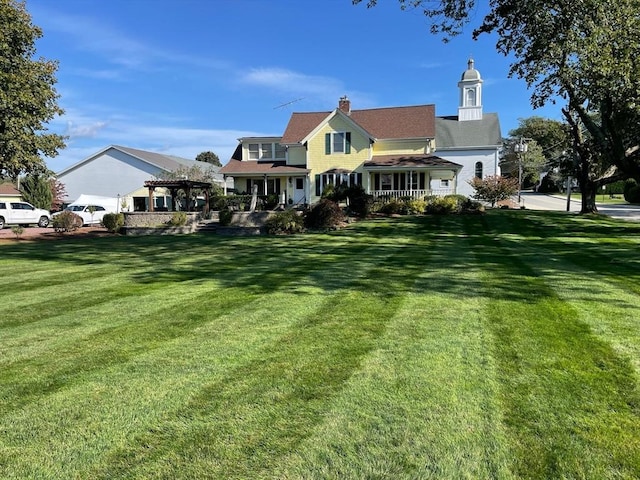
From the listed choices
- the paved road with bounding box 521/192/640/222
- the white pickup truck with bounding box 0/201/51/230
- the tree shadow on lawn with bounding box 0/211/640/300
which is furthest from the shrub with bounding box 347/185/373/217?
the white pickup truck with bounding box 0/201/51/230

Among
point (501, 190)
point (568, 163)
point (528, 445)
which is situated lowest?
point (528, 445)

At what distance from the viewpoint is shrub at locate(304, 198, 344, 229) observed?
2012 cm

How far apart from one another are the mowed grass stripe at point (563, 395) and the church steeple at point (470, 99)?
144ft

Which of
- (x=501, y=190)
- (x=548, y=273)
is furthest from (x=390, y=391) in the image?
(x=501, y=190)

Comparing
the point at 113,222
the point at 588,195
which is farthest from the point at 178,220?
the point at 588,195

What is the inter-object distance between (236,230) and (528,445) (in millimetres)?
19354

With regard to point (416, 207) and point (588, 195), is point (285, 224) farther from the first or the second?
point (588, 195)

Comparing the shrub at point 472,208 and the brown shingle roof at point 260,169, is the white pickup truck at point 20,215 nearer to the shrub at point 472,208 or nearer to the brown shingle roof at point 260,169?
the brown shingle roof at point 260,169

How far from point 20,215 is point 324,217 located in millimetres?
20843

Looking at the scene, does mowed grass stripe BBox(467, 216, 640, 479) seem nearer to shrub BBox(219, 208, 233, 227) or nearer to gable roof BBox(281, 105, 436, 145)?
shrub BBox(219, 208, 233, 227)

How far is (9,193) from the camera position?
1982 inches

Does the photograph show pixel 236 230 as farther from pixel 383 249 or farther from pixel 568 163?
pixel 568 163

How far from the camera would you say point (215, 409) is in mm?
3518

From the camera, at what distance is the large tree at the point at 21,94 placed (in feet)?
61.6
